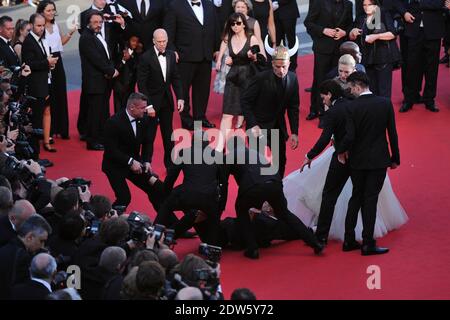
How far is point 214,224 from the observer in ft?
31.9

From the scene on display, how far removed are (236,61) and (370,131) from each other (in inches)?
148

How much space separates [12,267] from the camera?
7.59 meters

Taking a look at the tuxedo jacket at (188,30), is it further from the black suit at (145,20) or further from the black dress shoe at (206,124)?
the black dress shoe at (206,124)

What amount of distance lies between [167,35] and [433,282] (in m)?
5.47

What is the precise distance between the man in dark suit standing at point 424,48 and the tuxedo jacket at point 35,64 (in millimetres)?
4495

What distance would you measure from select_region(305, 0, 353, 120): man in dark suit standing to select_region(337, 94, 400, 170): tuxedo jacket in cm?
403

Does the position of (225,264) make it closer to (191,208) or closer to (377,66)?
(191,208)

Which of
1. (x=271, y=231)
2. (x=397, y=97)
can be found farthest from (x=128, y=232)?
(x=397, y=97)

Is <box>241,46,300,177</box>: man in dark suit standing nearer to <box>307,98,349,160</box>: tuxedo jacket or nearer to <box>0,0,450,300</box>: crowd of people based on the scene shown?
<box>0,0,450,300</box>: crowd of people

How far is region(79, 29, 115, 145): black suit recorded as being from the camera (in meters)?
12.9

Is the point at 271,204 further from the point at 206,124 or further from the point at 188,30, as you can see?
the point at 188,30

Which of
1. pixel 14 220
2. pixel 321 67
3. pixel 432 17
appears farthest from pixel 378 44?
pixel 14 220

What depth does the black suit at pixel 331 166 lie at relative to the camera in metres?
9.73

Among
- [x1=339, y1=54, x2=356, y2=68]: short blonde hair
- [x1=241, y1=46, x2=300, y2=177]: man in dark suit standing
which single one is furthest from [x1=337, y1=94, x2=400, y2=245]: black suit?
[x1=241, y1=46, x2=300, y2=177]: man in dark suit standing
